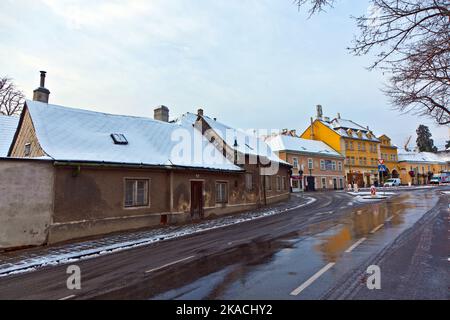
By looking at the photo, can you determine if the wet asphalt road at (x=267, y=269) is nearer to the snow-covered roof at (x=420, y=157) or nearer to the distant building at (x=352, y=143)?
the distant building at (x=352, y=143)

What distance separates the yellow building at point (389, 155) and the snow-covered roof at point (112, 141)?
56047mm

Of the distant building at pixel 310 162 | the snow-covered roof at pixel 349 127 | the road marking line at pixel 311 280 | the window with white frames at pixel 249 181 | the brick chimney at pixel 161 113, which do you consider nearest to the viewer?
the road marking line at pixel 311 280

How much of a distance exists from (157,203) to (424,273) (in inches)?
499

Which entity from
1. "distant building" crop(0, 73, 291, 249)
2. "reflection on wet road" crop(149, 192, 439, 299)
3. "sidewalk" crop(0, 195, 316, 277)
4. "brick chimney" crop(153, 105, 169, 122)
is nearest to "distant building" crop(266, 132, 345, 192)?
"distant building" crop(0, 73, 291, 249)

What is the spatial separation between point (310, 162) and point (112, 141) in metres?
39.3

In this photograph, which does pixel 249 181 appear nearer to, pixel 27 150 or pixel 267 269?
pixel 27 150

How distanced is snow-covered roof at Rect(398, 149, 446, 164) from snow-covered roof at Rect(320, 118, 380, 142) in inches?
543

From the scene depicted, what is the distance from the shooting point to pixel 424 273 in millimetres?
5969

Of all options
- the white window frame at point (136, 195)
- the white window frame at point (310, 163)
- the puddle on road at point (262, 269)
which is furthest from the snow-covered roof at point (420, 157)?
the puddle on road at point (262, 269)

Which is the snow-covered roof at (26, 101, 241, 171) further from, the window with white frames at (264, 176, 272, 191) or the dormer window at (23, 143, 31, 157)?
the window with white frames at (264, 176, 272, 191)

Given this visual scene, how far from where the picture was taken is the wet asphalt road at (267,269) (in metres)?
5.37

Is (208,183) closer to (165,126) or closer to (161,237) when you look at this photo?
(165,126)

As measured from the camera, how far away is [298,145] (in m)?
50.4
